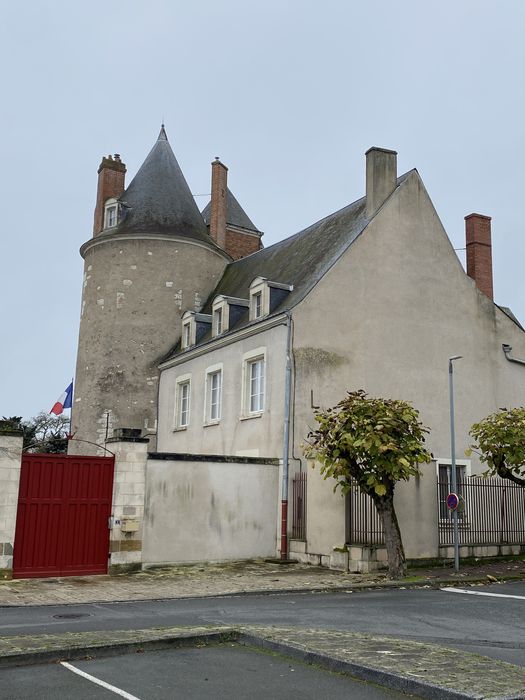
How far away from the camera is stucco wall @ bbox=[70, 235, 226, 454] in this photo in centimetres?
2588

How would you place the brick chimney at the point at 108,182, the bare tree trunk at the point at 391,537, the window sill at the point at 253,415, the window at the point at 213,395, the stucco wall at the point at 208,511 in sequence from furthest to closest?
1. the brick chimney at the point at 108,182
2. the window at the point at 213,395
3. the window sill at the point at 253,415
4. the stucco wall at the point at 208,511
5. the bare tree trunk at the point at 391,537

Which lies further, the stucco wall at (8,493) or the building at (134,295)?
the building at (134,295)

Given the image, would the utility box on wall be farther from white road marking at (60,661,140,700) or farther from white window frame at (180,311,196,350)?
white window frame at (180,311,196,350)

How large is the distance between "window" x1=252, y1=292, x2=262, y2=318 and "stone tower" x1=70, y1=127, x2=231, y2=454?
5843 millimetres

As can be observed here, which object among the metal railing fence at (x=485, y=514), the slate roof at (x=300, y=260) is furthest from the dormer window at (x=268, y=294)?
the metal railing fence at (x=485, y=514)

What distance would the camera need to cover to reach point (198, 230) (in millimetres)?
28375

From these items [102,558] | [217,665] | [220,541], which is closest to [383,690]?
[217,665]

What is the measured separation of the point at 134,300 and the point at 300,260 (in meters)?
6.84

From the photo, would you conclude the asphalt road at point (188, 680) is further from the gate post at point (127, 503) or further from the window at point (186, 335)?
the window at point (186, 335)

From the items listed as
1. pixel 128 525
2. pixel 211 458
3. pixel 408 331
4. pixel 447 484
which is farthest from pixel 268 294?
pixel 128 525

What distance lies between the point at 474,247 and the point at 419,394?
6.16 m

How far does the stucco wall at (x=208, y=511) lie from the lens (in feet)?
52.8

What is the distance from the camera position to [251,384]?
20.9m

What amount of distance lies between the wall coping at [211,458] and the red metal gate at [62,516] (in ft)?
4.32
